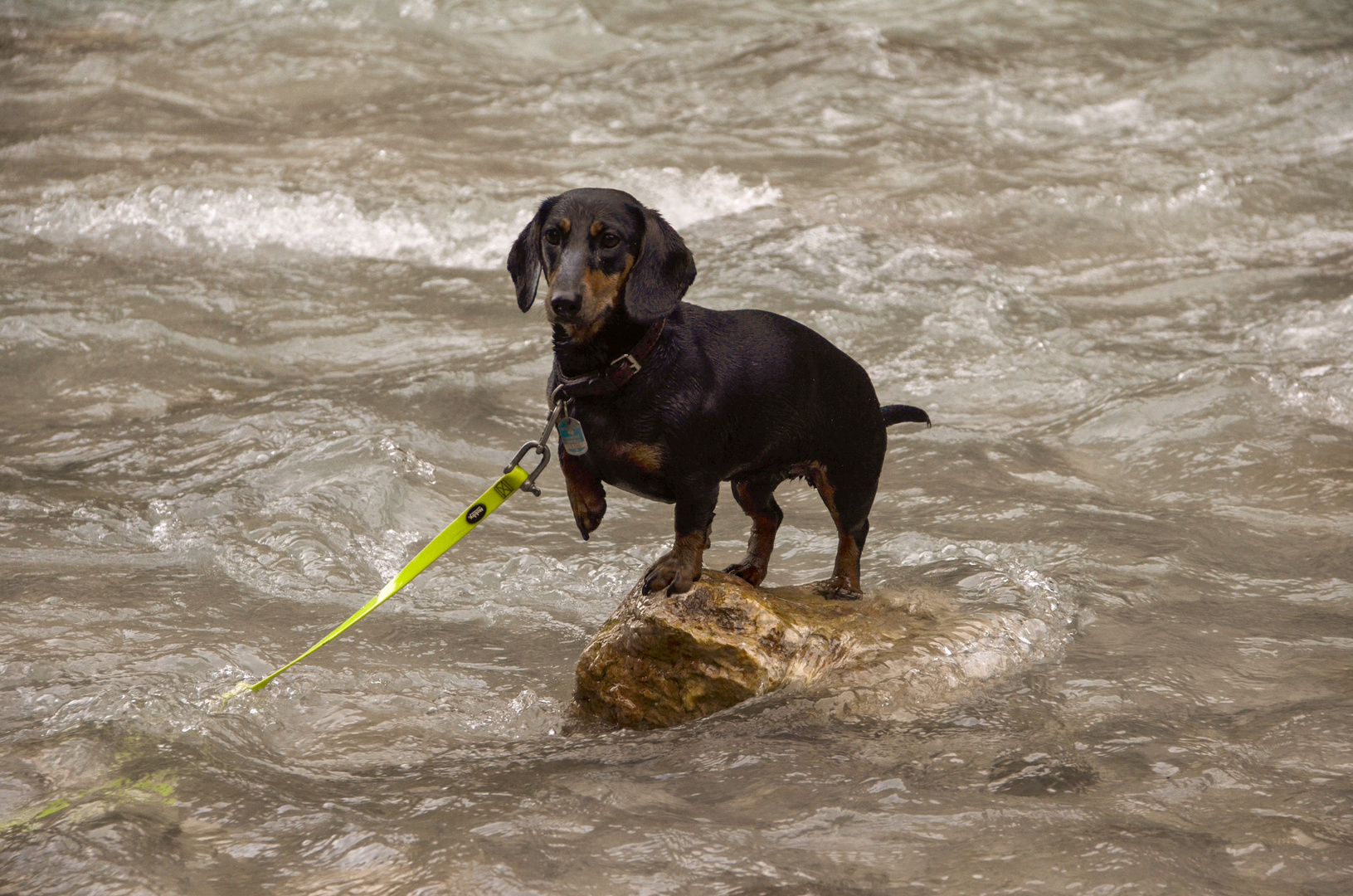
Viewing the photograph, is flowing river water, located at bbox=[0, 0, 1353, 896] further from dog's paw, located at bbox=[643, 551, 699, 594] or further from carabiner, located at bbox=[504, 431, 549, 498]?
carabiner, located at bbox=[504, 431, 549, 498]

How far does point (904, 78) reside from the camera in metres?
12.3

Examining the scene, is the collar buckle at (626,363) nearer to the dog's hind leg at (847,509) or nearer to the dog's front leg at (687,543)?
the dog's front leg at (687,543)

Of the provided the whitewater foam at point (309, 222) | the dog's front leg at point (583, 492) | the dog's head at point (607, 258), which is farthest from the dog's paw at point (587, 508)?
the whitewater foam at point (309, 222)

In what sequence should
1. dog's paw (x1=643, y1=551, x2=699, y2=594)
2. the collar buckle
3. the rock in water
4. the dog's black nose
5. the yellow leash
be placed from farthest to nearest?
the rock in water, dog's paw (x1=643, y1=551, x2=699, y2=594), the yellow leash, the collar buckle, the dog's black nose

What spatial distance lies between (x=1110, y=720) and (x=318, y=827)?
2181 mm

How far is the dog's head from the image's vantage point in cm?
284

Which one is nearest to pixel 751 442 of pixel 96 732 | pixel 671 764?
pixel 671 764

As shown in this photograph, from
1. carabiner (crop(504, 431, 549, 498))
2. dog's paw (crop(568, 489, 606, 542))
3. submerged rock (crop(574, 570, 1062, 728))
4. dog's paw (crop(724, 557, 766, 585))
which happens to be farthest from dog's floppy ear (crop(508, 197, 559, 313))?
dog's paw (crop(724, 557, 766, 585))

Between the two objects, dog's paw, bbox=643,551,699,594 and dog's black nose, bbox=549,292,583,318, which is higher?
dog's black nose, bbox=549,292,583,318

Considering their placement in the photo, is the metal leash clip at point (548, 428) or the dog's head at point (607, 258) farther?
the metal leash clip at point (548, 428)

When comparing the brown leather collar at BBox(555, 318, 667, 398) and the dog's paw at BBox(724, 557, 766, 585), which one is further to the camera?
the dog's paw at BBox(724, 557, 766, 585)

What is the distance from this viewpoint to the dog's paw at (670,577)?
3.46 m

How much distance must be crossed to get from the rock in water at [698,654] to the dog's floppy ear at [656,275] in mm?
997

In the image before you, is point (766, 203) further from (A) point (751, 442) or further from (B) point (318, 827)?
(B) point (318, 827)
